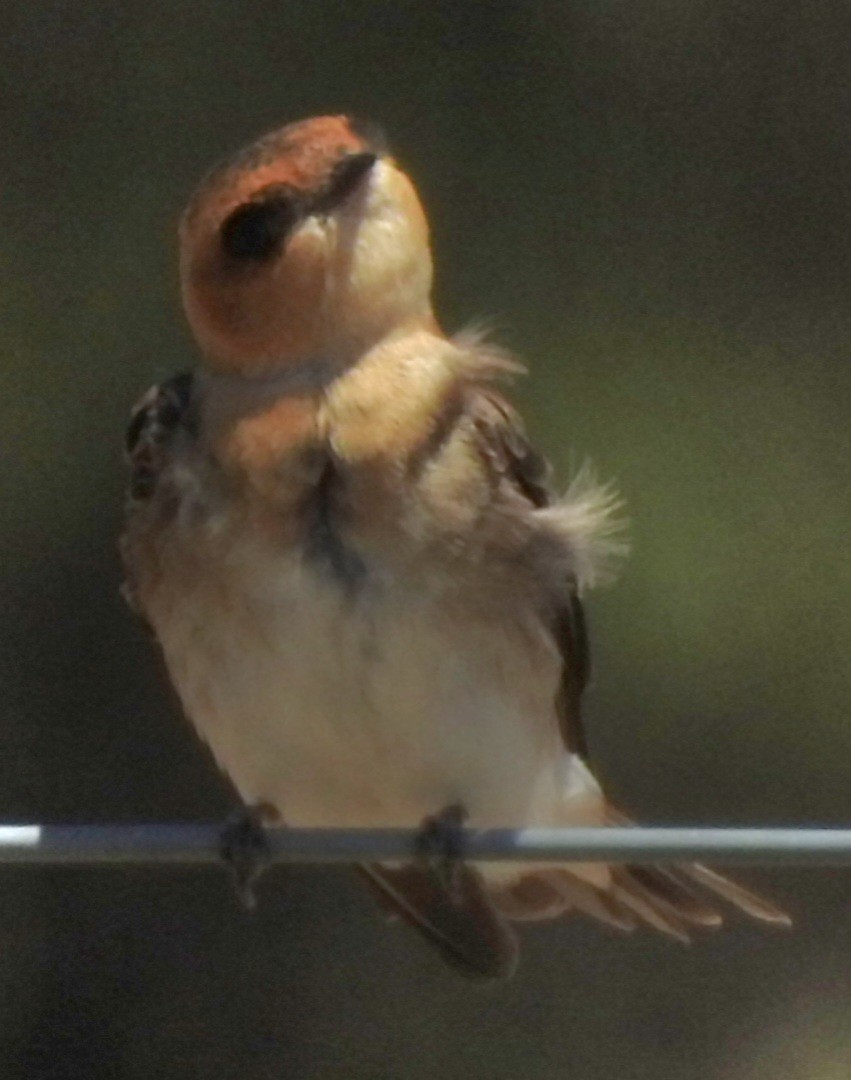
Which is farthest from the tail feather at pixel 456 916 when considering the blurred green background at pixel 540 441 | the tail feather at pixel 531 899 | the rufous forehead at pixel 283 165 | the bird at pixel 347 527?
the blurred green background at pixel 540 441

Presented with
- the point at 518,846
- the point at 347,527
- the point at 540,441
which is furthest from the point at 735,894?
the point at 540,441

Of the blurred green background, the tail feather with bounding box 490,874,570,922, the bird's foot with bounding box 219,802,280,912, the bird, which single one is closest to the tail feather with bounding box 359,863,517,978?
the tail feather with bounding box 490,874,570,922

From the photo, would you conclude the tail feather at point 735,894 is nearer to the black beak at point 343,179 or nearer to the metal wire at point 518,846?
the metal wire at point 518,846

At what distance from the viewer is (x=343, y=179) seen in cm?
269

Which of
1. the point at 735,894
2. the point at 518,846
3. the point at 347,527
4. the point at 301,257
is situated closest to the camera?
the point at 518,846

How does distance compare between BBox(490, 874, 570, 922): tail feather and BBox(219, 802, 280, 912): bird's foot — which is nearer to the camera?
BBox(219, 802, 280, 912): bird's foot

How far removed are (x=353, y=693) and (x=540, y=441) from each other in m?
1.45

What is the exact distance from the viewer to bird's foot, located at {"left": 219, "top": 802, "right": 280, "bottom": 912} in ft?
8.57

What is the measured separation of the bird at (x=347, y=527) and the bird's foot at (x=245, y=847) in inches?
1.6

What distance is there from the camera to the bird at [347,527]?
8.45ft

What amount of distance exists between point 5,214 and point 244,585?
1.87 meters

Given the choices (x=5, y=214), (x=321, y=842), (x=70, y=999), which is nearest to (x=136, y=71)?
(x=5, y=214)

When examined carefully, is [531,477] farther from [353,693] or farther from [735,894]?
[735,894]

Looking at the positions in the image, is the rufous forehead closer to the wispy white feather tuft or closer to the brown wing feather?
the brown wing feather
